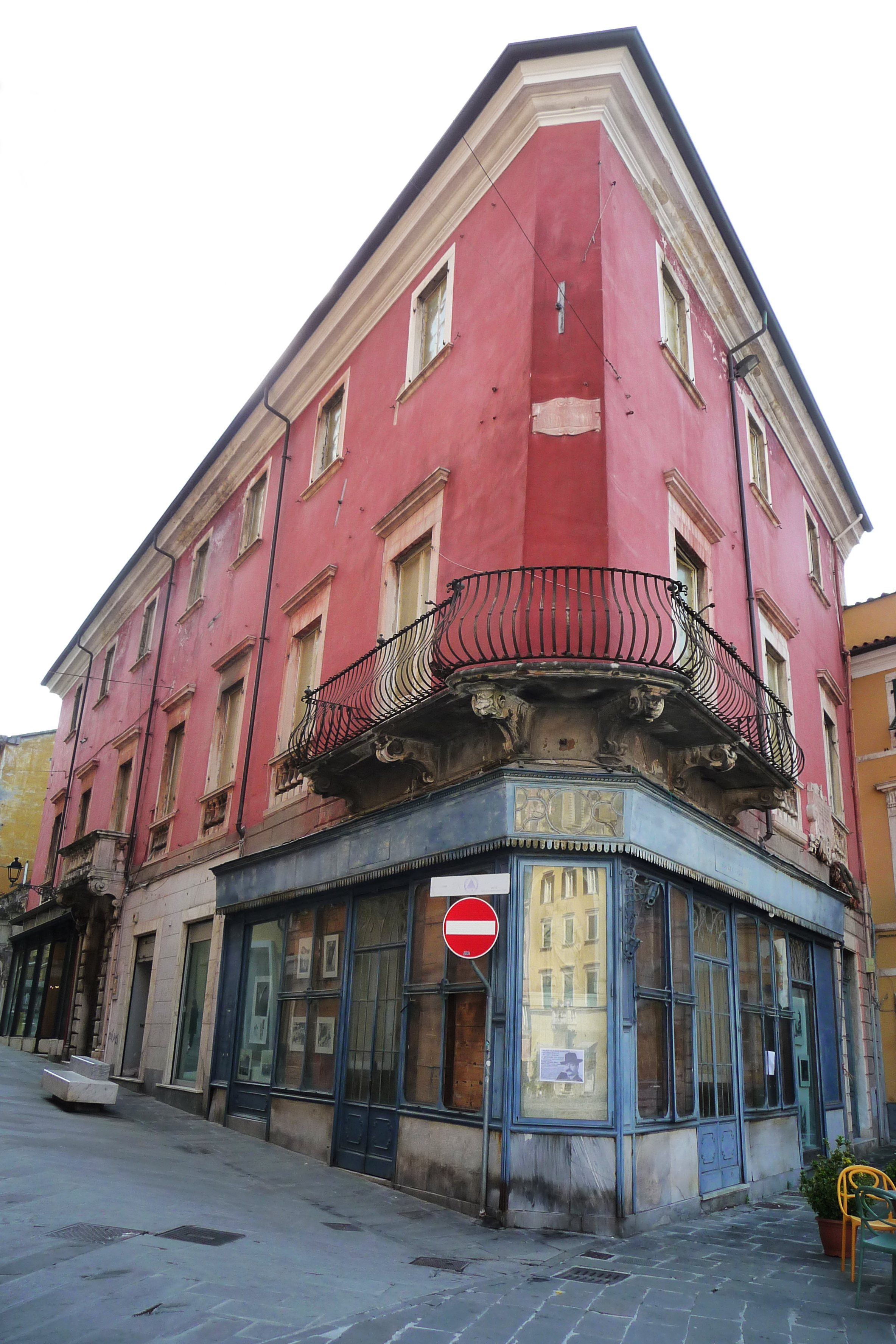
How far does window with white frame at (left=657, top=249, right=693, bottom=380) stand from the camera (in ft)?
41.1

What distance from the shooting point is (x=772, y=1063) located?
11766 millimetres

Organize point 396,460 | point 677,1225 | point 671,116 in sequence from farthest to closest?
point 396,460 < point 671,116 < point 677,1225

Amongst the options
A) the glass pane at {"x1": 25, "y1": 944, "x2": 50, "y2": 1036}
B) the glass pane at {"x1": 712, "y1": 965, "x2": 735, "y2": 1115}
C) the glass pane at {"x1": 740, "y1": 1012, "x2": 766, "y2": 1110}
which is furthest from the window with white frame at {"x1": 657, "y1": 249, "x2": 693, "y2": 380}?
the glass pane at {"x1": 25, "y1": 944, "x2": 50, "y2": 1036}

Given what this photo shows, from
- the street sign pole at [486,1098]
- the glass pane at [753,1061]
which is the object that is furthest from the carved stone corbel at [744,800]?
the street sign pole at [486,1098]

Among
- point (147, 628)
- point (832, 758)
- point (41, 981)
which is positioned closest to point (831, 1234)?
point (832, 758)

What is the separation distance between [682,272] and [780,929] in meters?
8.76

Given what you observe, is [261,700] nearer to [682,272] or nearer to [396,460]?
[396,460]

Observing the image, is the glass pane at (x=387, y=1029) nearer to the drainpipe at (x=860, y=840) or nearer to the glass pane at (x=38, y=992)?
the drainpipe at (x=860, y=840)

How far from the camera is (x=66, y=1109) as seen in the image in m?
13.0

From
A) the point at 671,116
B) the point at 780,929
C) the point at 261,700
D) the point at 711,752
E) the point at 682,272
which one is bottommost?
the point at 780,929

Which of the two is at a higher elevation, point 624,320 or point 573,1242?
point 624,320

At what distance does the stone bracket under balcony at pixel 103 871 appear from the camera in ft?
63.3

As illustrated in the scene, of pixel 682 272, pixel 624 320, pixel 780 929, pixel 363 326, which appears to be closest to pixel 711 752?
pixel 780 929

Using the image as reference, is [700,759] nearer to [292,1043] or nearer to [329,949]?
[329,949]
